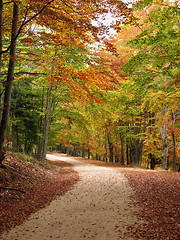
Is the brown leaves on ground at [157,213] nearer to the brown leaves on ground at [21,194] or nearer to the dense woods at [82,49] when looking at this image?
the brown leaves on ground at [21,194]

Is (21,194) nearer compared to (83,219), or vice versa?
(83,219)

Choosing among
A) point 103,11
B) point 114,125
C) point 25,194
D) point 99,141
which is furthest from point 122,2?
point 99,141

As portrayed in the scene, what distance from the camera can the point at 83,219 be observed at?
5.21 meters

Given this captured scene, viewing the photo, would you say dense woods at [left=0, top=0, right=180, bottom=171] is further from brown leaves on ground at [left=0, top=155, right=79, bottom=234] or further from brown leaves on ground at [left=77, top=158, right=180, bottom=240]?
brown leaves on ground at [left=77, top=158, right=180, bottom=240]

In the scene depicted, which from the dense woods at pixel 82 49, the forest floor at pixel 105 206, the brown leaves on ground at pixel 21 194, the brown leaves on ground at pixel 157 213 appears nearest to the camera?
the brown leaves on ground at pixel 157 213

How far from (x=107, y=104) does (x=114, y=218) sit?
8.98 meters

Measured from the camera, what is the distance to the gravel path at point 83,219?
4367 millimetres

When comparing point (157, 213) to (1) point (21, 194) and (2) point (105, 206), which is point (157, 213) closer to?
(2) point (105, 206)

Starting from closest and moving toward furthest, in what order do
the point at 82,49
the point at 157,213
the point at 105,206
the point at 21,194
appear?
the point at 157,213, the point at 105,206, the point at 21,194, the point at 82,49

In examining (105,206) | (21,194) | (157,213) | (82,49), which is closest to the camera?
(157,213)

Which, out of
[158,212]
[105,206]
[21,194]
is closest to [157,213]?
[158,212]

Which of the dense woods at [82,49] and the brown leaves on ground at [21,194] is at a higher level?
the dense woods at [82,49]

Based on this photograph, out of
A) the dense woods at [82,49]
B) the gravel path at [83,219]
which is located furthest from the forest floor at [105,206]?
the dense woods at [82,49]

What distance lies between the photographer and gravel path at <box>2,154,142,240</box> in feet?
14.3
